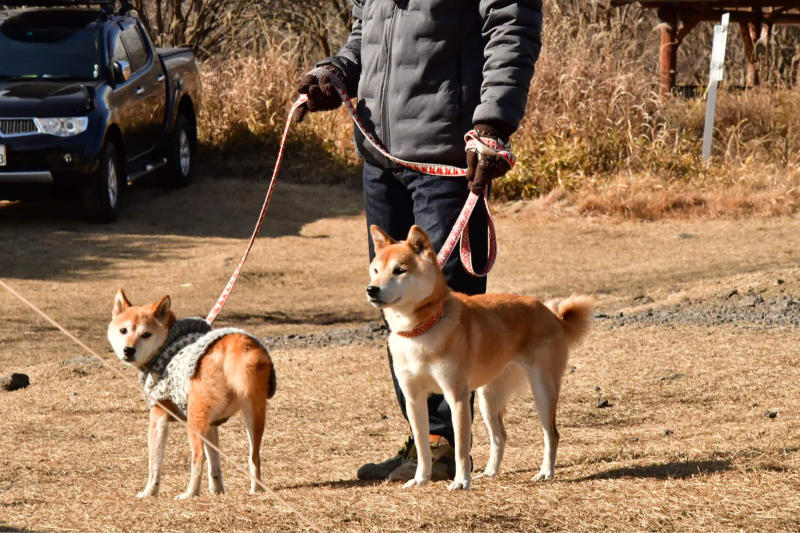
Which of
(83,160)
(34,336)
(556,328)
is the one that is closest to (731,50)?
(83,160)

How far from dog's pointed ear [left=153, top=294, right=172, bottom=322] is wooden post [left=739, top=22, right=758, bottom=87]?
48.2 feet

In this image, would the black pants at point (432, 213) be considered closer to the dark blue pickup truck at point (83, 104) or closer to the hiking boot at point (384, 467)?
the hiking boot at point (384, 467)

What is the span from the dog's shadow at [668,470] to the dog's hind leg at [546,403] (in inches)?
5.4

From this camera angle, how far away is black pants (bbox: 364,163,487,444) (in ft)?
14.1

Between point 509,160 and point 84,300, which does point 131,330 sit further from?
point 84,300

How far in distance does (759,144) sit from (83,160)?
7.64 meters

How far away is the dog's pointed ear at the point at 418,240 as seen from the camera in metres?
3.89

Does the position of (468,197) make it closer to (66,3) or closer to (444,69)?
(444,69)

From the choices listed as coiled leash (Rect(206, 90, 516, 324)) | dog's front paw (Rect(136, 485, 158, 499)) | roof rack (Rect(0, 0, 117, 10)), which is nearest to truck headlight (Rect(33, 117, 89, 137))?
roof rack (Rect(0, 0, 117, 10))

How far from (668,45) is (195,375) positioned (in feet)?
46.8

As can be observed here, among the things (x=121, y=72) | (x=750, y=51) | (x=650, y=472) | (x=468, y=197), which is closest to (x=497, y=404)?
(x=650, y=472)

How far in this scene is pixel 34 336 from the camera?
7.91 m

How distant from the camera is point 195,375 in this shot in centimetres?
413

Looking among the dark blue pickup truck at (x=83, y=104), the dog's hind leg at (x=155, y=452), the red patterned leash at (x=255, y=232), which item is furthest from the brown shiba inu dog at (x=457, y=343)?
the dark blue pickup truck at (x=83, y=104)
